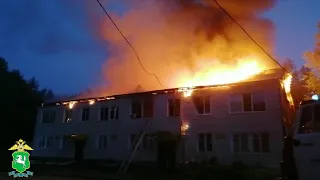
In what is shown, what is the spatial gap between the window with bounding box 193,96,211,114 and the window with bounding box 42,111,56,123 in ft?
55.6

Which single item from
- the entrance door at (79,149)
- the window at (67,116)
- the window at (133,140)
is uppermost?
the window at (67,116)

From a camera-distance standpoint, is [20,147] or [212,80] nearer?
[20,147]

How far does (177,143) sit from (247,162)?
5.33 m

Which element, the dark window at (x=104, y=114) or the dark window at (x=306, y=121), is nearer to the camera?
the dark window at (x=306, y=121)

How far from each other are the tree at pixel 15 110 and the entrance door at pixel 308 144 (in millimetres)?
39804

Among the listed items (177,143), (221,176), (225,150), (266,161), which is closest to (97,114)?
(177,143)

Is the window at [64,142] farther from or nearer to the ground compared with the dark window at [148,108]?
nearer to the ground

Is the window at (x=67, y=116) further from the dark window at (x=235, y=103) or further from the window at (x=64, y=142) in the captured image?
A: the dark window at (x=235, y=103)

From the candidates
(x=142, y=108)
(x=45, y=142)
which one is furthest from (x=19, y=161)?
(x=45, y=142)

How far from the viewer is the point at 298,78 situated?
39344mm

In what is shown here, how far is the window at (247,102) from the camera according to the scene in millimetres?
21828

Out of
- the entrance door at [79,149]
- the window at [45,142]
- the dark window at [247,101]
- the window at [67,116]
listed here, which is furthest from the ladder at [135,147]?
the window at [45,142]

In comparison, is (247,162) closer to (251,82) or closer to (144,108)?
(251,82)

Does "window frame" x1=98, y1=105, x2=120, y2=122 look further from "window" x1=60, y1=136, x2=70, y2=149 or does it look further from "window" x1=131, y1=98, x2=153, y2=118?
"window" x1=60, y1=136, x2=70, y2=149
